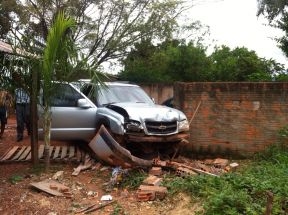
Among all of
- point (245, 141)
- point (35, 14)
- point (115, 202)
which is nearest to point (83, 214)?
point (115, 202)

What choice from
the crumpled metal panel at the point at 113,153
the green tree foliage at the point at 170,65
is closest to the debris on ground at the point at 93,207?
the crumpled metal panel at the point at 113,153

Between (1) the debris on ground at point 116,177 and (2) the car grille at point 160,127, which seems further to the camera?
(2) the car grille at point 160,127

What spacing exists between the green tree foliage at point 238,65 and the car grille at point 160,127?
568 cm

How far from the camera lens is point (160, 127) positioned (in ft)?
27.2

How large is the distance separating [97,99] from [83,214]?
12.1ft

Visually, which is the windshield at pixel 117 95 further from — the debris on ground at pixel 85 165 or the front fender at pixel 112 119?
the debris on ground at pixel 85 165

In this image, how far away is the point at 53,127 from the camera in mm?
9266

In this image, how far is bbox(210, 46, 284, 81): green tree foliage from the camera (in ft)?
47.0

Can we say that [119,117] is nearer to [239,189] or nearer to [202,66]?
[239,189]

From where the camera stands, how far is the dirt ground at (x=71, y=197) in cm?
634

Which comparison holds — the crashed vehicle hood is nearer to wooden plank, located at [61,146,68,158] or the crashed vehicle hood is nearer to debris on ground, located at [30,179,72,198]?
wooden plank, located at [61,146,68,158]

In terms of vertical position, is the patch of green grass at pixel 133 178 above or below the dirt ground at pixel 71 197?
above

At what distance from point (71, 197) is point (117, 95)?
3.38 meters

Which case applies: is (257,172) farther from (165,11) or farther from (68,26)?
(165,11)
